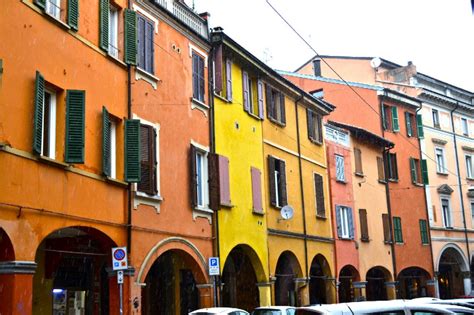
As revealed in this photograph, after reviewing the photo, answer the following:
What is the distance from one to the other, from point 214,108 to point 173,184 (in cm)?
378

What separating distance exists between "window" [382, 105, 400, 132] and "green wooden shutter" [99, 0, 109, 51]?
73.4 ft

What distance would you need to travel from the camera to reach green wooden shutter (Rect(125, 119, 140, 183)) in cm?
1537

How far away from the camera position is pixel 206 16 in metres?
20.8

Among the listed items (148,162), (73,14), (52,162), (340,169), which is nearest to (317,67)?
(340,169)

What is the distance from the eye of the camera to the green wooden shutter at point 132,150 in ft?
50.4

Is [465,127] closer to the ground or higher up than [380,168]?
higher up

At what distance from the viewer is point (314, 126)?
28.2 metres

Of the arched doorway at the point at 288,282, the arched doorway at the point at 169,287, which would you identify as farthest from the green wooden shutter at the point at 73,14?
the arched doorway at the point at 288,282

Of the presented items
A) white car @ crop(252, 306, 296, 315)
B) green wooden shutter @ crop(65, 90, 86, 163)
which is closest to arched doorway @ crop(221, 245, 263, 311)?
white car @ crop(252, 306, 296, 315)

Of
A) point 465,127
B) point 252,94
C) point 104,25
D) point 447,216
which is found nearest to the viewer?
point 104,25

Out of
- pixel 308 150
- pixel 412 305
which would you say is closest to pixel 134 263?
pixel 412 305

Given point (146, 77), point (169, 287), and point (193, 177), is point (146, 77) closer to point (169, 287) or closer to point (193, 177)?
point (193, 177)

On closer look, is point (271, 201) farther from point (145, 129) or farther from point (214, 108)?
point (145, 129)

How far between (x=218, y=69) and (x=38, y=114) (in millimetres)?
8954
